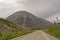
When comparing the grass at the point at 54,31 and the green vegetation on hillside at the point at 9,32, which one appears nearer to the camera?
the green vegetation on hillside at the point at 9,32

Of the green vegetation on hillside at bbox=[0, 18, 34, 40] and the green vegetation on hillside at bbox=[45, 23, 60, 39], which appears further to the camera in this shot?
the green vegetation on hillside at bbox=[45, 23, 60, 39]

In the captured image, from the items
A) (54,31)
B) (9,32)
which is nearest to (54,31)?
(54,31)

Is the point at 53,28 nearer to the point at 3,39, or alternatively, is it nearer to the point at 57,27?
the point at 57,27

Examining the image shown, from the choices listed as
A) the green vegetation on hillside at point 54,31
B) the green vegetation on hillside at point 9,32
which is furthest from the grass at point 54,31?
the green vegetation on hillside at point 9,32

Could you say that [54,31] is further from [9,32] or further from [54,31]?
[9,32]

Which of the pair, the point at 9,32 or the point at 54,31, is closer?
the point at 54,31

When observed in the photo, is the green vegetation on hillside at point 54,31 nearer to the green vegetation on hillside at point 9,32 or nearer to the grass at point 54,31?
the grass at point 54,31

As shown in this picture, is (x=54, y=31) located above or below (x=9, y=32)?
above

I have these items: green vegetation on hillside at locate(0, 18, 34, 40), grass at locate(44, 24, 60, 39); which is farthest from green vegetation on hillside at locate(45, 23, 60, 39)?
green vegetation on hillside at locate(0, 18, 34, 40)

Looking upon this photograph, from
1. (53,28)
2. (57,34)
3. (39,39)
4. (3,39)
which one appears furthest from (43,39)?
(53,28)

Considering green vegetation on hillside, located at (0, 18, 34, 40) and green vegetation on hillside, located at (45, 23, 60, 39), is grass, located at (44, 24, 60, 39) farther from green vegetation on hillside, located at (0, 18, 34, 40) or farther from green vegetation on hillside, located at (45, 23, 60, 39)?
green vegetation on hillside, located at (0, 18, 34, 40)

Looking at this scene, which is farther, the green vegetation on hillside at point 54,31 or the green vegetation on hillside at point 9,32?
the green vegetation on hillside at point 54,31

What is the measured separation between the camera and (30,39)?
2284 centimetres

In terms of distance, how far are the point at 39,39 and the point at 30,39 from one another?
1216mm
